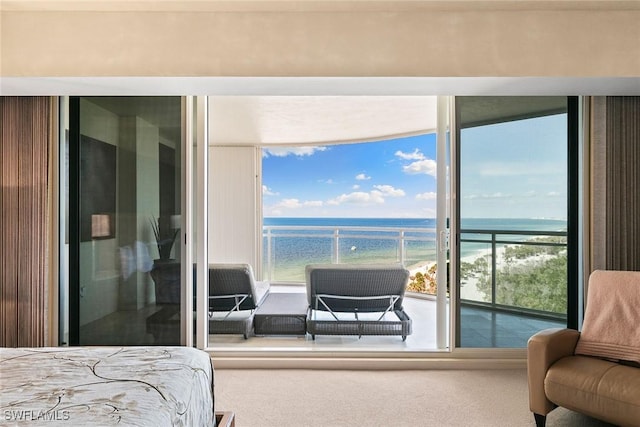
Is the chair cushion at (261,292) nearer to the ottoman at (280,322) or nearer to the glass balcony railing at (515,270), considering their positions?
the ottoman at (280,322)

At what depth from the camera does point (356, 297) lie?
408cm

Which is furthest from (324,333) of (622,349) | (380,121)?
(380,121)

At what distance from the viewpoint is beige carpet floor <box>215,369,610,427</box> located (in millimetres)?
2533

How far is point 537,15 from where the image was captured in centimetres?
252

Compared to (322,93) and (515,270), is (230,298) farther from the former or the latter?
(515,270)

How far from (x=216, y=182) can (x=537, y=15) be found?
20.7ft

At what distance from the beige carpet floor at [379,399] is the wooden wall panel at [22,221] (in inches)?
63.5

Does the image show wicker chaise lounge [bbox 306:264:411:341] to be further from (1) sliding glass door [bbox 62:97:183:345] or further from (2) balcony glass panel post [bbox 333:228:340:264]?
(2) balcony glass panel post [bbox 333:228:340:264]

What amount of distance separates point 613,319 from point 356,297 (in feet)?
6.98

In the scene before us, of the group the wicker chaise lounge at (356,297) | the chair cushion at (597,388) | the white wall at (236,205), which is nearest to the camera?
the chair cushion at (597,388)

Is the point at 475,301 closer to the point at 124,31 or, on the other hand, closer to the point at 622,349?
Result: the point at 622,349

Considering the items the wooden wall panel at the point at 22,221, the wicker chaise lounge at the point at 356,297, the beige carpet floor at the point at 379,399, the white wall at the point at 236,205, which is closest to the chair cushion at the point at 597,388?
the beige carpet floor at the point at 379,399

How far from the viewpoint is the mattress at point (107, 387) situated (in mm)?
1242

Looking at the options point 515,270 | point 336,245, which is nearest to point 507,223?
point 515,270
